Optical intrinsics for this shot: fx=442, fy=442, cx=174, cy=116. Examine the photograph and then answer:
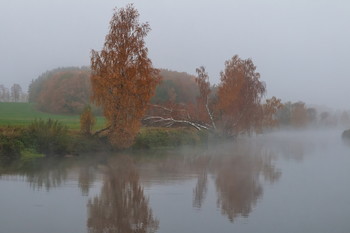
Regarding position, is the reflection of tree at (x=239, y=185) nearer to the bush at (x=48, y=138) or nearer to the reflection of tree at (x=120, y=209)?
the reflection of tree at (x=120, y=209)

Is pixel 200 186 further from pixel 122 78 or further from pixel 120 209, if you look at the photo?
pixel 122 78

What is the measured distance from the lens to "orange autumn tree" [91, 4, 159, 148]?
25.0 meters

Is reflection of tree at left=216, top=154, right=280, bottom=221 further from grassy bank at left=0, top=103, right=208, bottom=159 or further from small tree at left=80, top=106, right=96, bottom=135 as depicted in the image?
small tree at left=80, top=106, right=96, bottom=135

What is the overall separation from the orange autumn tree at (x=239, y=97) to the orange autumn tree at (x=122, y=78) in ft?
57.2

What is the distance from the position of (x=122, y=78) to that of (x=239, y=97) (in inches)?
758

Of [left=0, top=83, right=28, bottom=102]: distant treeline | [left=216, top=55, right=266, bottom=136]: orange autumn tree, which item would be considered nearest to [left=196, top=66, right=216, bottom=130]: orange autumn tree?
[left=216, top=55, right=266, bottom=136]: orange autumn tree

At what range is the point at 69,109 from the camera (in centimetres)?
5475

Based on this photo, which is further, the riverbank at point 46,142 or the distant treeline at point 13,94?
the distant treeline at point 13,94

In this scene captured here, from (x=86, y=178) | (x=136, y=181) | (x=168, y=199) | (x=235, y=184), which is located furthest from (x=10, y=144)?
(x=168, y=199)

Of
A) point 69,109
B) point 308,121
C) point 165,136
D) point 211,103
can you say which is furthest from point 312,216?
point 308,121

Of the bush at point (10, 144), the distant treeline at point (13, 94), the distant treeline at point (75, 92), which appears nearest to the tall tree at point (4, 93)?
the distant treeline at point (13, 94)

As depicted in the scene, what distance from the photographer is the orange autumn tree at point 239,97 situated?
138 ft

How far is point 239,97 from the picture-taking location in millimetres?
42094

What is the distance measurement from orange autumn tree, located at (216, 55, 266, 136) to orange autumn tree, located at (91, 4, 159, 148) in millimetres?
17431
